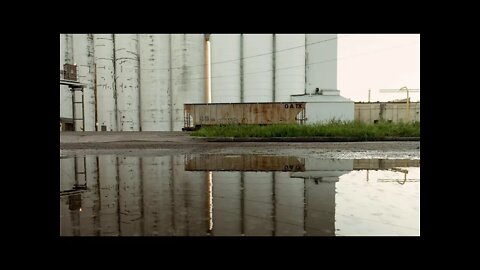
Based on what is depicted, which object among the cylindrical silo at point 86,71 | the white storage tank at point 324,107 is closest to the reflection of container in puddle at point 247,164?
the white storage tank at point 324,107

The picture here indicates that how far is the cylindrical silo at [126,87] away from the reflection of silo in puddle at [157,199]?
2265cm

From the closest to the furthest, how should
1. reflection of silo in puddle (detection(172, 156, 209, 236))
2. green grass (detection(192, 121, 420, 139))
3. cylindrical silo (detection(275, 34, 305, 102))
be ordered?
reflection of silo in puddle (detection(172, 156, 209, 236)) → green grass (detection(192, 121, 420, 139)) → cylindrical silo (detection(275, 34, 305, 102))

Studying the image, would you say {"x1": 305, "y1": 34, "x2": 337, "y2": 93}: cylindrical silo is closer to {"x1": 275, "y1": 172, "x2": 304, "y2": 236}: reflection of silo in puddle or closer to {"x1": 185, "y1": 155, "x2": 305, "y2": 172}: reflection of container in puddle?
{"x1": 185, "y1": 155, "x2": 305, "y2": 172}: reflection of container in puddle

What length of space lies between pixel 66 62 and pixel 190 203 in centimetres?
3122

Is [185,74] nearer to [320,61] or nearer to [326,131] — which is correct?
[320,61]

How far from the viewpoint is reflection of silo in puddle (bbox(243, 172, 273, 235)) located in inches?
135

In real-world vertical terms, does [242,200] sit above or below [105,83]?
below

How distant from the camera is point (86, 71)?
29.7 meters

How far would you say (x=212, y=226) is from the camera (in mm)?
3453

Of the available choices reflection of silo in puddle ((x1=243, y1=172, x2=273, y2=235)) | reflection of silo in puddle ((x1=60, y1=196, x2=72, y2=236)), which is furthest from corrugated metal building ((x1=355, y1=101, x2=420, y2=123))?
reflection of silo in puddle ((x1=60, y1=196, x2=72, y2=236))

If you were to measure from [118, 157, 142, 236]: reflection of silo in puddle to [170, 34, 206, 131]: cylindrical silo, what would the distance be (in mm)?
21571

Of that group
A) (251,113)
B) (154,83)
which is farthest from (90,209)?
(154,83)
